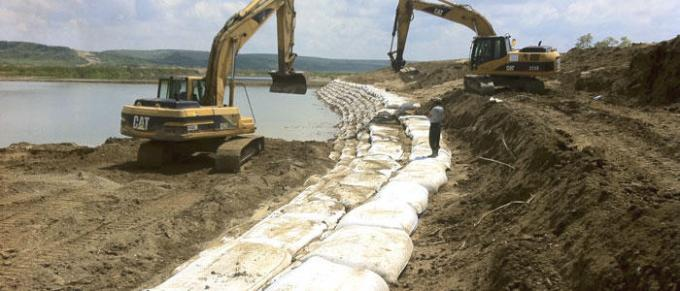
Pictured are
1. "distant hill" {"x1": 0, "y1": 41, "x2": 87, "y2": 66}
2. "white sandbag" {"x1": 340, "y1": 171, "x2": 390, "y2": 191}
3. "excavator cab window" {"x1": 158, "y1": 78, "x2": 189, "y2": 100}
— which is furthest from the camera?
"distant hill" {"x1": 0, "y1": 41, "x2": 87, "y2": 66}

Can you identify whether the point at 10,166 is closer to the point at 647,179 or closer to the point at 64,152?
the point at 64,152

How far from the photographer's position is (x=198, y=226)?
5.86 m

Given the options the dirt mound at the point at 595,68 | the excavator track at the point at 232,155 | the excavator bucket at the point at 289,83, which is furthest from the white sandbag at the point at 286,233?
the dirt mound at the point at 595,68

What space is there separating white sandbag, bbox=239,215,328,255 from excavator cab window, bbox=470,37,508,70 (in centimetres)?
1077

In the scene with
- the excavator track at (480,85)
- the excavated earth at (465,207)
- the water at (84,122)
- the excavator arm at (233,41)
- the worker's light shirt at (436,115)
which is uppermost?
the excavator arm at (233,41)

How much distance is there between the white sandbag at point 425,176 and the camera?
6250 millimetres

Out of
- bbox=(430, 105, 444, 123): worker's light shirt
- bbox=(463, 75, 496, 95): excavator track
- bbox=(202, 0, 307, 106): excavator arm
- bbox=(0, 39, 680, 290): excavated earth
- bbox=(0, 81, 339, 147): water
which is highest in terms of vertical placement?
bbox=(202, 0, 307, 106): excavator arm

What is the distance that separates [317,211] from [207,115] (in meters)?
3.86

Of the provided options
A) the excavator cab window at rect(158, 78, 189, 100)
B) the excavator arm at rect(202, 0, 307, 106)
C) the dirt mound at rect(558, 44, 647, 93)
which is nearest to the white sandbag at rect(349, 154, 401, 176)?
the excavator arm at rect(202, 0, 307, 106)

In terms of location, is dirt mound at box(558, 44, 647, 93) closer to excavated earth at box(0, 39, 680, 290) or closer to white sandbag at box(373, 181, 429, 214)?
excavated earth at box(0, 39, 680, 290)

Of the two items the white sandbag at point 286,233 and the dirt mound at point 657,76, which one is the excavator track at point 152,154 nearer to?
the white sandbag at point 286,233

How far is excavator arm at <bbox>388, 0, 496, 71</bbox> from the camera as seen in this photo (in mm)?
14828

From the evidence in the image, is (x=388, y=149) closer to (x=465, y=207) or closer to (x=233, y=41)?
(x=233, y=41)

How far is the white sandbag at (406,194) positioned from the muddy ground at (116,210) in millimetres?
1434
